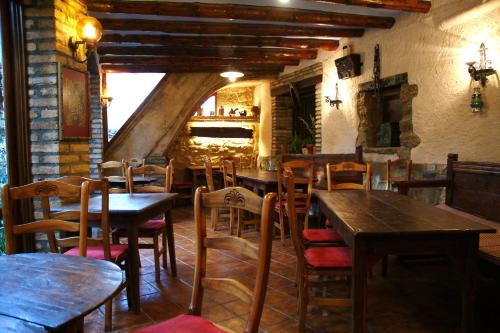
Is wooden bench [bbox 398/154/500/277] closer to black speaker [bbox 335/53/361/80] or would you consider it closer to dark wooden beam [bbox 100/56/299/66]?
black speaker [bbox 335/53/361/80]

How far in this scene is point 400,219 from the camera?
214 cm

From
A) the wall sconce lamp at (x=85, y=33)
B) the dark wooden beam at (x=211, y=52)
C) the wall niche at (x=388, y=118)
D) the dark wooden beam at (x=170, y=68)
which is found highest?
the dark wooden beam at (x=211, y=52)

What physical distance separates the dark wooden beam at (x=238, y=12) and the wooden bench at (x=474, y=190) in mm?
2200

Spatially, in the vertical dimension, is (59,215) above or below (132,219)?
above

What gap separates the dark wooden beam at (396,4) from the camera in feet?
13.8

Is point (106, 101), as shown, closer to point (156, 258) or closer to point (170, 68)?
point (170, 68)

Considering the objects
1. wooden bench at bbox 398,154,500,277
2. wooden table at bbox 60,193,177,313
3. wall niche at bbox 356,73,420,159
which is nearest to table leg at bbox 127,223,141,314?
wooden table at bbox 60,193,177,313

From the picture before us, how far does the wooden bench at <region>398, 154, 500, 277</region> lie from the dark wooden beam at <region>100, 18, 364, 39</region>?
267cm

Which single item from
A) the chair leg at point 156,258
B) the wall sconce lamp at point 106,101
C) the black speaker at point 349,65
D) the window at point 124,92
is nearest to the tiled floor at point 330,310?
the chair leg at point 156,258

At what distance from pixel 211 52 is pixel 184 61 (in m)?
0.69

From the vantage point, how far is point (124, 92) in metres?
8.20

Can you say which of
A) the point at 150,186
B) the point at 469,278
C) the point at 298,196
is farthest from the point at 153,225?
the point at 469,278

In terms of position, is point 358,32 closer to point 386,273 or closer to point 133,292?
point 386,273

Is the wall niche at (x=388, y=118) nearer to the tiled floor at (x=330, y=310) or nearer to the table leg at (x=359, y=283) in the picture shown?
the tiled floor at (x=330, y=310)
